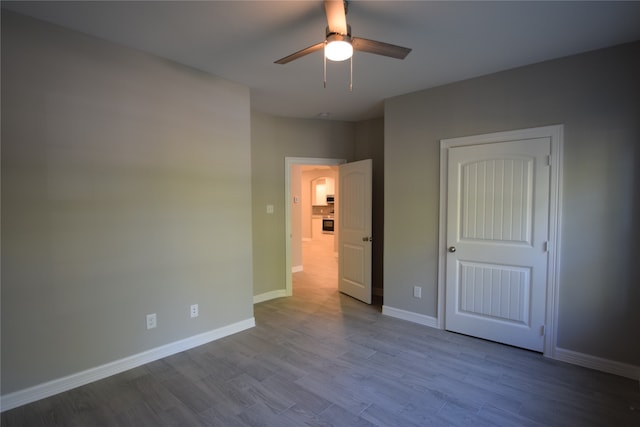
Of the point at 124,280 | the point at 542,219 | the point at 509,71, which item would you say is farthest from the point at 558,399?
the point at 124,280

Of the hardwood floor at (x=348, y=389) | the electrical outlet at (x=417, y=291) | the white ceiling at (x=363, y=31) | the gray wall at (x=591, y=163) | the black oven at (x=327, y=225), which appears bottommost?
the hardwood floor at (x=348, y=389)

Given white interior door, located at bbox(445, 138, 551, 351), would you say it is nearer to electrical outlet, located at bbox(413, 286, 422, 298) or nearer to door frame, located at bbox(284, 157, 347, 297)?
electrical outlet, located at bbox(413, 286, 422, 298)

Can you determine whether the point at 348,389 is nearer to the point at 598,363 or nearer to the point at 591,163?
the point at 598,363

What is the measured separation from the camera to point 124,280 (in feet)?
8.42

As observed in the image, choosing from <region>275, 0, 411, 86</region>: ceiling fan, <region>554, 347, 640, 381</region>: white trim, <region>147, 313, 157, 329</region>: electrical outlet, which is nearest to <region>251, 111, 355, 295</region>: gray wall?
<region>147, 313, 157, 329</region>: electrical outlet

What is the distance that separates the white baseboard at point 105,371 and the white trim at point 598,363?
10.3ft

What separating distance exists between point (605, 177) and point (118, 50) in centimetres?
412

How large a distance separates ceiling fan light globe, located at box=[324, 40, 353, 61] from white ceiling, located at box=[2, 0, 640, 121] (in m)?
0.40

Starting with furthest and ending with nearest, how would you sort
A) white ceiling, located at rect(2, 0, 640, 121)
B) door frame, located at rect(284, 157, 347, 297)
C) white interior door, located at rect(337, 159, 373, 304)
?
door frame, located at rect(284, 157, 347, 297)
white interior door, located at rect(337, 159, 373, 304)
white ceiling, located at rect(2, 0, 640, 121)

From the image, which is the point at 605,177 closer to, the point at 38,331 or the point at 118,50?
the point at 118,50

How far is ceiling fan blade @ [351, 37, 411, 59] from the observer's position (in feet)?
5.94

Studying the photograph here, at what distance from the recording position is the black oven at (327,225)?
35.7 ft

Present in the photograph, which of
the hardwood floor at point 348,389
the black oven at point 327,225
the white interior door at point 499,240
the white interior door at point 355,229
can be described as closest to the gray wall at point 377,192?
the white interior door at point 355,229

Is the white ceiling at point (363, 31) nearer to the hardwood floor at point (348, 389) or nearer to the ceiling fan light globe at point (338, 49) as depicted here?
the ceiling fan light globe at point (338, 49)
